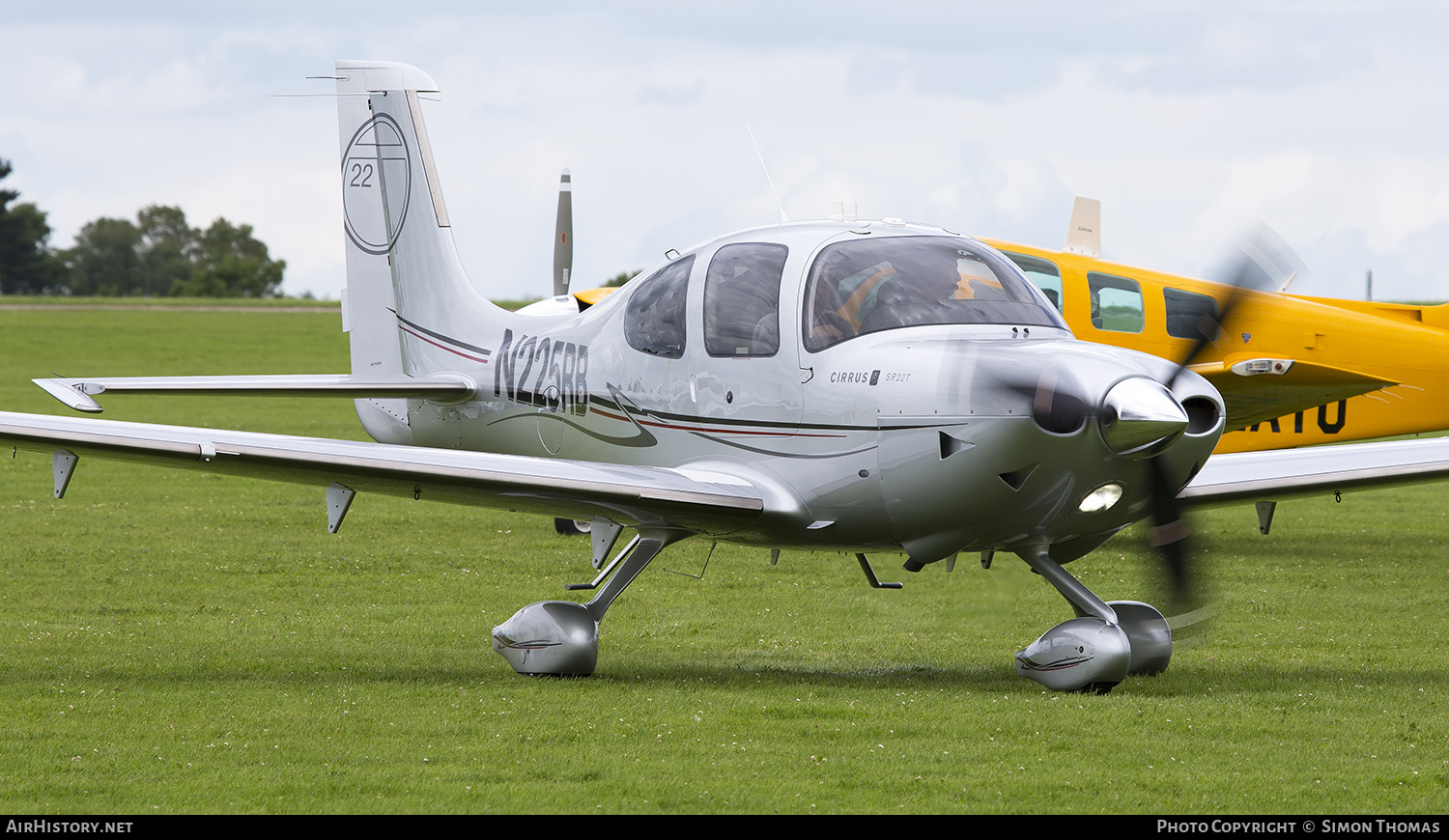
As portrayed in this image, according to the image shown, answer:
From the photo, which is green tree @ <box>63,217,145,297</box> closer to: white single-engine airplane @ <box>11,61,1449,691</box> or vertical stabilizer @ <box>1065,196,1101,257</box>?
vertical stabilizer @ <box>1065,196,1101,257</box>

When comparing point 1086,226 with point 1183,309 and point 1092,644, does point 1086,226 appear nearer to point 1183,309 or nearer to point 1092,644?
point 1183,309

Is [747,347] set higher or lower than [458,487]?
higher

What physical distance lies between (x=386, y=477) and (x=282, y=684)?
1.35 meters

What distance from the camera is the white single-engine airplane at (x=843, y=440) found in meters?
7.55

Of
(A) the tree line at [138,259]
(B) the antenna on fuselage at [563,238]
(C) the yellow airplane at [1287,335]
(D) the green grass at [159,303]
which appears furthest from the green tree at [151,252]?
(C) the yellow airplane at [1287,335]

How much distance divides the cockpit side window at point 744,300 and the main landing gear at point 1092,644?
1920mm

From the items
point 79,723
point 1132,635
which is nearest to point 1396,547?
point 1132,635

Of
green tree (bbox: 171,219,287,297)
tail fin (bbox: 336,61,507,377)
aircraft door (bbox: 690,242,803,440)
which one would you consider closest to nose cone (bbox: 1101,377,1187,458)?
aircraft door (bbox: 690,242,803,440)

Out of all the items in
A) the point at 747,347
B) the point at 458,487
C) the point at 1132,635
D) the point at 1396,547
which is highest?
the point at 747,347

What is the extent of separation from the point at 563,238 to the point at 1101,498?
13.9m

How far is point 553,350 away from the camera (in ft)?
34.3
